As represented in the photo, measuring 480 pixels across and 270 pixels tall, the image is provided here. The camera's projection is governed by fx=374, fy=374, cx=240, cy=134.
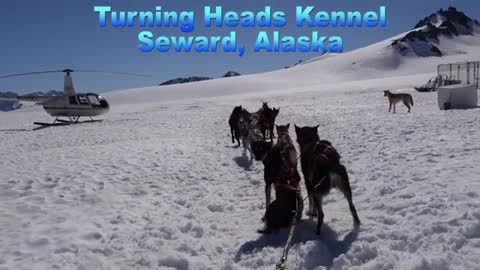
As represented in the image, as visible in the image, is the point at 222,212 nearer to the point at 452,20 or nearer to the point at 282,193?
the point at 282,193

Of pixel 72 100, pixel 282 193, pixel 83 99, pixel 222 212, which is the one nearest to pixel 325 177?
pixel 282 193

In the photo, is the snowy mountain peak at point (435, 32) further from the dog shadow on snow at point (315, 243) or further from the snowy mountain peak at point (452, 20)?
the dog shadow on snow at point (315, 243)

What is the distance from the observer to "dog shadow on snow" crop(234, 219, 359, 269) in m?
4.53

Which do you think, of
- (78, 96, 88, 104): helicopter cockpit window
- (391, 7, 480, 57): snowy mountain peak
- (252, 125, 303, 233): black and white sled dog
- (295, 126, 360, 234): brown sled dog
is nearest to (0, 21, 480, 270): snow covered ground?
(252, 125, 303, 233): black and white sled dog

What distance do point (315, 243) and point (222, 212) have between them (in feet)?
8.00

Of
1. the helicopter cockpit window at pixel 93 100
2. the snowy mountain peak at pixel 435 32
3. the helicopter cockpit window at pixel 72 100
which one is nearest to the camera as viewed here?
the helicopter cockpit window at pixel 72 100

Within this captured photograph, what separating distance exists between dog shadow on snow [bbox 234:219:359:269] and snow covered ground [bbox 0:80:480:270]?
1cm

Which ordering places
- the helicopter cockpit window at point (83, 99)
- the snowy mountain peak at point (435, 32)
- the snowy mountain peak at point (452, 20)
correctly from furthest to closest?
the snowy mountain peak at point (452, 20) < the snowy mountain peak at point (435, 32) < the helicopter cockpit window at point (83, 99)

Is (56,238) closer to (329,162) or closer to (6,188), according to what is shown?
(6,188)

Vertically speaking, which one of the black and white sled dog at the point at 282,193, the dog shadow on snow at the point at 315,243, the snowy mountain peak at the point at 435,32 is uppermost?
the snowy mountain peak at the point at 435,32

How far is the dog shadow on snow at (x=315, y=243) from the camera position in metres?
4.53

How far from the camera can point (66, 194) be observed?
747 cm

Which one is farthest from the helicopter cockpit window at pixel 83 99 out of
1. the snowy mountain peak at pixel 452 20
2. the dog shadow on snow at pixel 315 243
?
the snowy mountain peak at pixel 452 20

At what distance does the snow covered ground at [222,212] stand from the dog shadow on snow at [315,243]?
0.05ft
